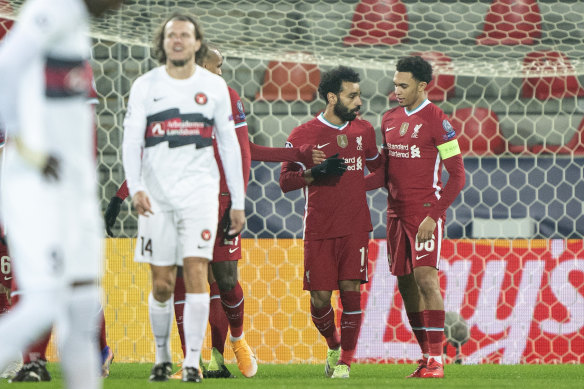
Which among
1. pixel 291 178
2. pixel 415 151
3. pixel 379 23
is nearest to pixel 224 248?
pixel 291 178

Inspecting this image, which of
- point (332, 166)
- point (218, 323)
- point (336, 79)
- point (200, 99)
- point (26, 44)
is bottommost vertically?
point (218, 323)

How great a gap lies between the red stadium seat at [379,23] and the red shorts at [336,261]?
281 cm

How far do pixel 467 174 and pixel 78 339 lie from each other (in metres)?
4.25

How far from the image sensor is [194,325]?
372 cm

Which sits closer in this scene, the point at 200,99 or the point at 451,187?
the point at 200,99

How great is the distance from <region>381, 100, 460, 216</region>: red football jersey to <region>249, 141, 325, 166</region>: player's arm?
1.40 ft

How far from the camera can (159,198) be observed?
3797 mm

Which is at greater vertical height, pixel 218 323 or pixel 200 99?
pixel 200 99

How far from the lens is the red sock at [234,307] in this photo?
4645mm

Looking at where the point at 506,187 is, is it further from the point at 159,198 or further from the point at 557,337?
the point at 159,198

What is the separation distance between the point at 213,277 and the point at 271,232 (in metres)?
1.36

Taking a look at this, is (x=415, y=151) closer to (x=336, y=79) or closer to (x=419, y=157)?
(x=419, y=157)

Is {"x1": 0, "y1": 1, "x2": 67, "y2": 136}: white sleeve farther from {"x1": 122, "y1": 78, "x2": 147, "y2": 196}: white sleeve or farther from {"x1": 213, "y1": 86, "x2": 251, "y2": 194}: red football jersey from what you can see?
{"x1": 213, "y1": 86, "x2": 251, "y2": 194}: red football jersey

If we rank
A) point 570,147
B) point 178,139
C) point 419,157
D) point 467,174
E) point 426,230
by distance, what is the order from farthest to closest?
point 570,147, point 467,174, point 419,157, point 426,230, point 178,139
